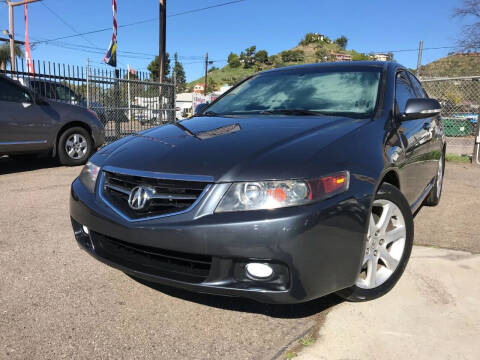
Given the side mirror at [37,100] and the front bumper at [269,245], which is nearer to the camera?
the front bumper at [269,245]

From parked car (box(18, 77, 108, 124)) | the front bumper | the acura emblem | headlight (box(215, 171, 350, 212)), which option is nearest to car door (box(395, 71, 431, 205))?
the front bumper

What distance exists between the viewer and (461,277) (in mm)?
2721

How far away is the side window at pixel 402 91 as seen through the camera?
9.60ft

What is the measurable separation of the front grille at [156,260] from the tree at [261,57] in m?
134

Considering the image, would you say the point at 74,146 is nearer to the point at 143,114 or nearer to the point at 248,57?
the point at 143,114

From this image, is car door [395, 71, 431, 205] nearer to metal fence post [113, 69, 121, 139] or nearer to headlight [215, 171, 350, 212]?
headlight [215, 171, 350, 212]

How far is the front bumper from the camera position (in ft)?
5.73

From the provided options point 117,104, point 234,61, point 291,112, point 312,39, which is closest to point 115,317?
point 291,112

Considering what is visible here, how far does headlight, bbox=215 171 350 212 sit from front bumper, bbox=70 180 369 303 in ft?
0.12

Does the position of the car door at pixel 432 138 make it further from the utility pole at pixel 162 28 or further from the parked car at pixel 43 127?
the utility pole at pixel 162 28

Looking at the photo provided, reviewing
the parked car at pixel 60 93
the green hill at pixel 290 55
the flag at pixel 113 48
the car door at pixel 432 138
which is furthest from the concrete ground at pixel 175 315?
the green hill at pixel 290 55

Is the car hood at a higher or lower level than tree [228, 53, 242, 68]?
Result: lower

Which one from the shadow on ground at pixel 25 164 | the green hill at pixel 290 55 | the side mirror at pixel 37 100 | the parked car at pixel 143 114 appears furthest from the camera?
the green hill at pixel 290 55

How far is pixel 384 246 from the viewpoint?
2.40 m
